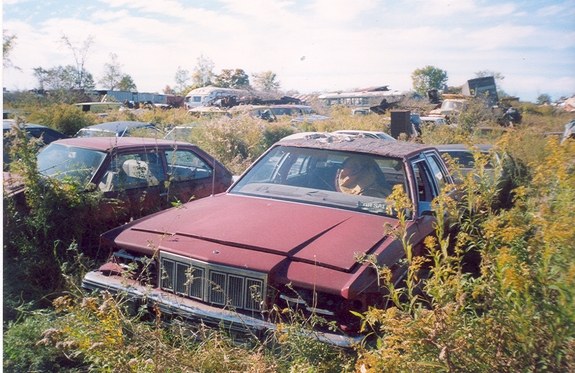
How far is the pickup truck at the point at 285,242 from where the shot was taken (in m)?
3.34

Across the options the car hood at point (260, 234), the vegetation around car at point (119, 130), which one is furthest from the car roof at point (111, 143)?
the vegetation around car at point (119, 130)

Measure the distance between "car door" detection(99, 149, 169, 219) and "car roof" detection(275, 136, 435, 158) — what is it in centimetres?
167

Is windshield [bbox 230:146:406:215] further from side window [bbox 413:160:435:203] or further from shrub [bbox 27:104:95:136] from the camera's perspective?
shrub [bbox 27:104:95:136]

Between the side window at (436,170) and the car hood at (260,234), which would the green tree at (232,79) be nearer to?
the side window at (436,170)

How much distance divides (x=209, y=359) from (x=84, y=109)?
1188 centimetres

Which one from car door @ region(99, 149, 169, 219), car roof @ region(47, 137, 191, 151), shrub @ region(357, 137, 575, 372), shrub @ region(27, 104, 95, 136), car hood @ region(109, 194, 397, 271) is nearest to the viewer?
shrub @ region(357, 137, 575, 372)

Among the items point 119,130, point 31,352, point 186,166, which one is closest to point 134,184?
point 186,166

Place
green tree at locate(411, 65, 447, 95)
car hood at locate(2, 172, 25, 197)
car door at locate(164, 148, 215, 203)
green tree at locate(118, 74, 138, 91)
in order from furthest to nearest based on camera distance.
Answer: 1. green tree at locate(411, 65, 447, 95)
2. green tree at locate(118, 74, 138, 91)
3. car door at locate(164, 148, 215, 203)
4. car hood at locate(2, 172, 25, 197)

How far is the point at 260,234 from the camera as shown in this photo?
3801 mm

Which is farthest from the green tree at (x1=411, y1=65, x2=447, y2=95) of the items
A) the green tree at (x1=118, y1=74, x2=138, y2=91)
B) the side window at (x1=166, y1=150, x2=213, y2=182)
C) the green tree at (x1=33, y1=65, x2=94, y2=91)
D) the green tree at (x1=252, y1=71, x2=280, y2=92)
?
the side window at (x1=166, y1=150, x2=213, y2=182)

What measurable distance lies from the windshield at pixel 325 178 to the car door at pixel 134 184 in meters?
1.33

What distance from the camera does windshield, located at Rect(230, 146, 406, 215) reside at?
4.63 m

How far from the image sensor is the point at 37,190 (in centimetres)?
498

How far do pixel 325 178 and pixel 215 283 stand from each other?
1779mm
